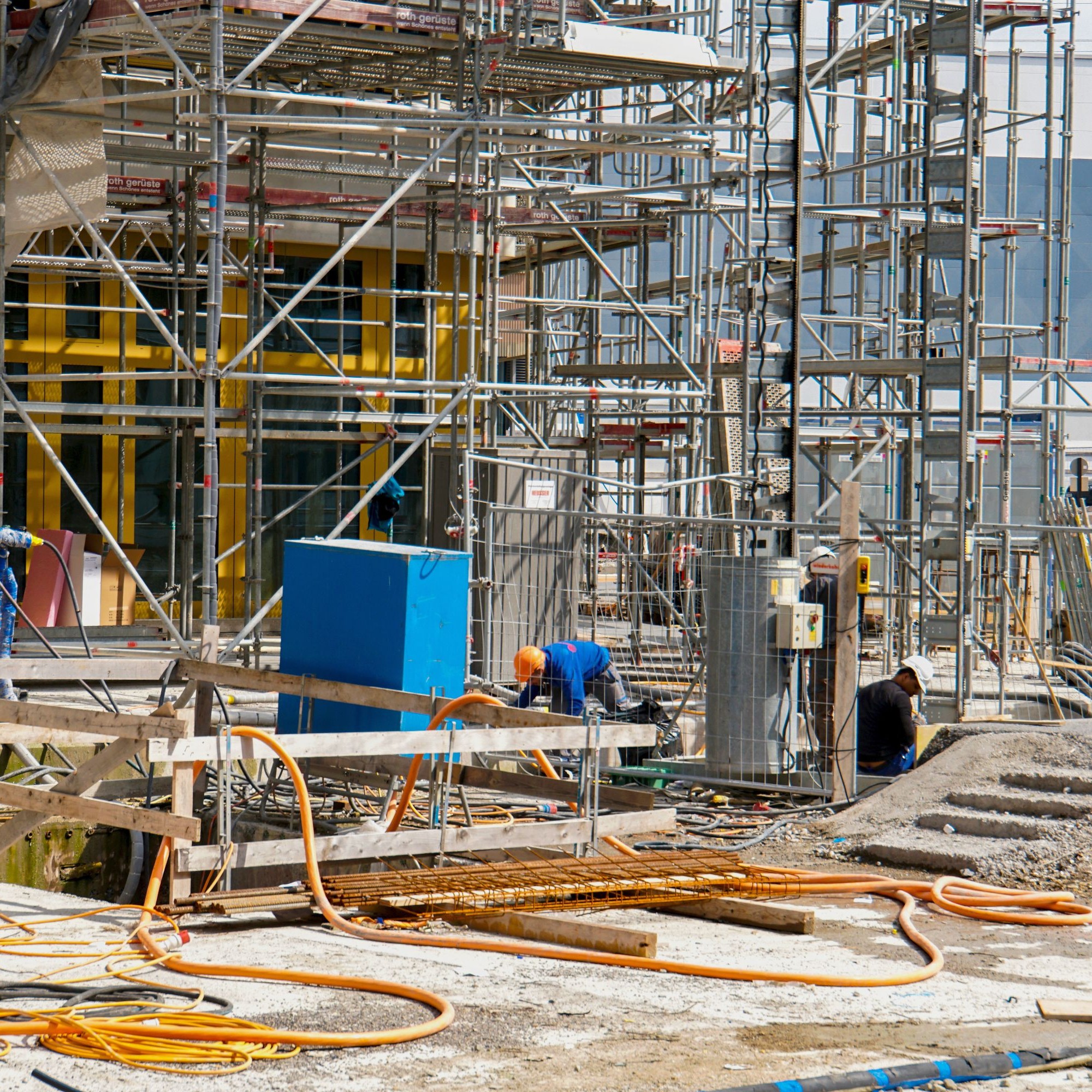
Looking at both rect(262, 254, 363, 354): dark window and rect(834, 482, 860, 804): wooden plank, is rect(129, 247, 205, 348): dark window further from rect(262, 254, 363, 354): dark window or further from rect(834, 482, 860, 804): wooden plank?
rect(834, 482, 860, 804): wooden plank

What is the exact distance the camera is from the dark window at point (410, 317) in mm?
20953

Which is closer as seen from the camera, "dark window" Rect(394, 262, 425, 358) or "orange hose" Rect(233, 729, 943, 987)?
"orange hose" Rect(233, 729, 943, 987)

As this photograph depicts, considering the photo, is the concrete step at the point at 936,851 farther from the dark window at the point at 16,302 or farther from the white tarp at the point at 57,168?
the dark window at the point at 16,302

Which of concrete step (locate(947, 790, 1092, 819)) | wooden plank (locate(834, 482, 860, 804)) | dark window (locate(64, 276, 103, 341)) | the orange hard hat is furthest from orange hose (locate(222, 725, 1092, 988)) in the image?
dark window (locate(64, 276, 103, 341))

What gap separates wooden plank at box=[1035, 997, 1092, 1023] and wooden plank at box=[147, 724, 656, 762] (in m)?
2.87

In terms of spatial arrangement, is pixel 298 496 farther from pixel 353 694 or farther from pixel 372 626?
pixel 353 694

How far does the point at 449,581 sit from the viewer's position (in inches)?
430

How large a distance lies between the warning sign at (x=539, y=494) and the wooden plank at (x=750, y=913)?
683cm

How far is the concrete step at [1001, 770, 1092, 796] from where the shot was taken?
10.4 m

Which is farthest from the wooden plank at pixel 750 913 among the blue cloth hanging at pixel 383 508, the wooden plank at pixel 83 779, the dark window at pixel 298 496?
the dark window at pixel 298 496

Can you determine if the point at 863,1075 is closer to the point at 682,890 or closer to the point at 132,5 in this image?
the point at 682,890

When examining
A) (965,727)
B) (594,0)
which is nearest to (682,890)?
(965,727)

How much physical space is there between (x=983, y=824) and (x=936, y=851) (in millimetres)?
479

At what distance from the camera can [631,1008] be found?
21.9 feet
